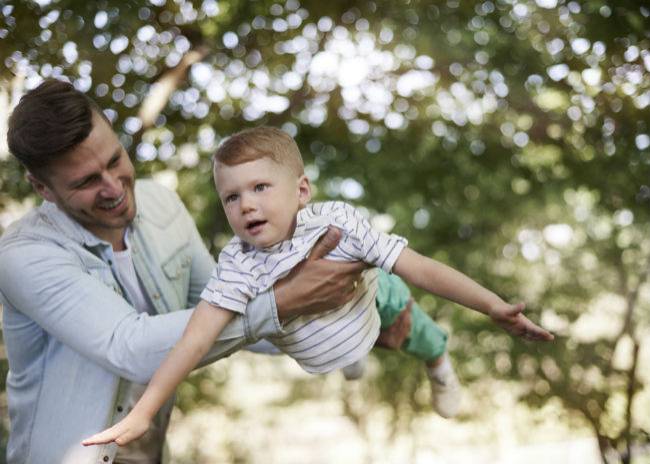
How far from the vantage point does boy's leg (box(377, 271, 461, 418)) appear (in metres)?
2.33

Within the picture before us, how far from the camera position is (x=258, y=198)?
1.77 metres

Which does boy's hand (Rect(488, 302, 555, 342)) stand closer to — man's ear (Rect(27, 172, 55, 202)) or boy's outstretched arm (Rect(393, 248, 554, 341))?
boy's outstretched arm (Rect(393, 248, 554, 341))

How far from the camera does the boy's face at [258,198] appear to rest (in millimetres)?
1769

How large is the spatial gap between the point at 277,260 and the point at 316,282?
0.10 metres

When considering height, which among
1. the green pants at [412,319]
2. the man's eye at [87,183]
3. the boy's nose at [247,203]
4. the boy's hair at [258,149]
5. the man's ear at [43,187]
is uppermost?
the boy's hair at [258,149]

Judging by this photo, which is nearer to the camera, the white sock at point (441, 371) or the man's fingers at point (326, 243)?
the man's fingers at point (326, 243)

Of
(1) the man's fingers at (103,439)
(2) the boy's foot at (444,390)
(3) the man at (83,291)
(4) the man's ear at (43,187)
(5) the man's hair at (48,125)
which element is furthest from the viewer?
(2) the boy's foot at (444,390)

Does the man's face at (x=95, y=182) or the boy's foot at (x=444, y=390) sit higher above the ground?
Result: the man's face at (x=95, y=182)

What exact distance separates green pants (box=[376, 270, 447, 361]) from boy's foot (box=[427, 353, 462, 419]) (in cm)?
5

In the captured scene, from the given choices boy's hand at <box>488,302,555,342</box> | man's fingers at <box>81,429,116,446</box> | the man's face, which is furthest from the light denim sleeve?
boy's hand at <box>488,302,555,342</box>

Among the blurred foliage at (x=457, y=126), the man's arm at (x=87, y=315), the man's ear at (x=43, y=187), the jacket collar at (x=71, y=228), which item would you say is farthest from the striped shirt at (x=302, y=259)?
the blurred foliage at (x=457, y=126)

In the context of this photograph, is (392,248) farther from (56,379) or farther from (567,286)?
(567,286)

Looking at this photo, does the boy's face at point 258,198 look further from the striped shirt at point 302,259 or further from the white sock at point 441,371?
the white sock at point 441,371

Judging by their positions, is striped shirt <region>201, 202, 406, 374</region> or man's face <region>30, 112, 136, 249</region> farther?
man's face <region>30, 112, 136, 249</region>
